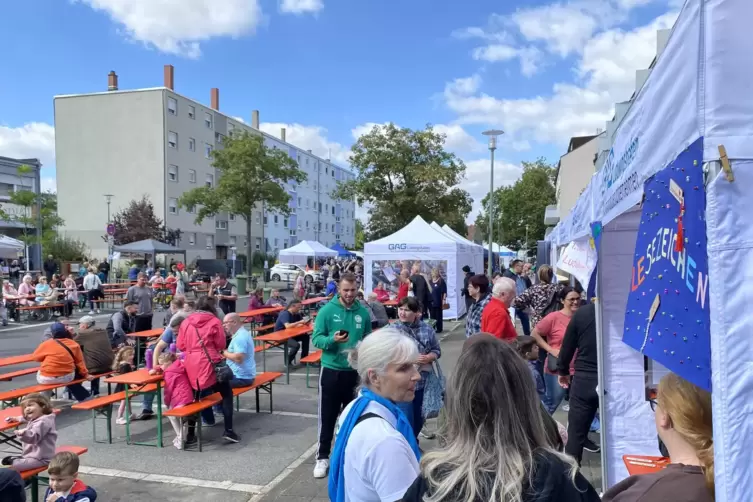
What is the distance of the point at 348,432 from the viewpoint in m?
2.02

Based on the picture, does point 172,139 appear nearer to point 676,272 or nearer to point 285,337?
point 285,337

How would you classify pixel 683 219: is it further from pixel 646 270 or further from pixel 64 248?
pixel 64 248

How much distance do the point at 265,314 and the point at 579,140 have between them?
162 ft

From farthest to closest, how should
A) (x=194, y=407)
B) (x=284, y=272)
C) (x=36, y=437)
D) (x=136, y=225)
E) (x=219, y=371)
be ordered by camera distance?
1. (x=136, y=225)
2. (x=284, y=272)
3. (x=219, y=371)
4. (x=194, y=407)
5. (x=36, y=437)

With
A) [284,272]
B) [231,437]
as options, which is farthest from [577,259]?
[284,272]

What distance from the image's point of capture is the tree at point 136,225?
4016cm

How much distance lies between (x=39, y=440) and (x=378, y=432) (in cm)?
385

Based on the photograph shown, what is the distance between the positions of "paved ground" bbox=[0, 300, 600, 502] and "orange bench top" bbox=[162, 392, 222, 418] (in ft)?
1.54

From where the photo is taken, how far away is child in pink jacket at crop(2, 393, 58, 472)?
4352 mm

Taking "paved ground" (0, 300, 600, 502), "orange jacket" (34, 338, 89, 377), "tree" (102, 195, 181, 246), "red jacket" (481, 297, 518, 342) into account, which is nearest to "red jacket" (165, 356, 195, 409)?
"paved ground" (0, 300, 600, 502)

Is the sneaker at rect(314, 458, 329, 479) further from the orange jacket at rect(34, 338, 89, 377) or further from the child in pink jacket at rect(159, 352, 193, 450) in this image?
the orange jacket at rect(34, 338, 89, 377)

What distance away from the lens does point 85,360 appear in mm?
7879

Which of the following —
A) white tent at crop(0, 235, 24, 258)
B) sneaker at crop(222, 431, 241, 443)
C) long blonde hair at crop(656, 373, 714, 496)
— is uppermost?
white tent at crop(0, 235, 24, 258)

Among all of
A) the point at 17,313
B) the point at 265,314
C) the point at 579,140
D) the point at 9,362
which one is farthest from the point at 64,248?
the point at 579,140
